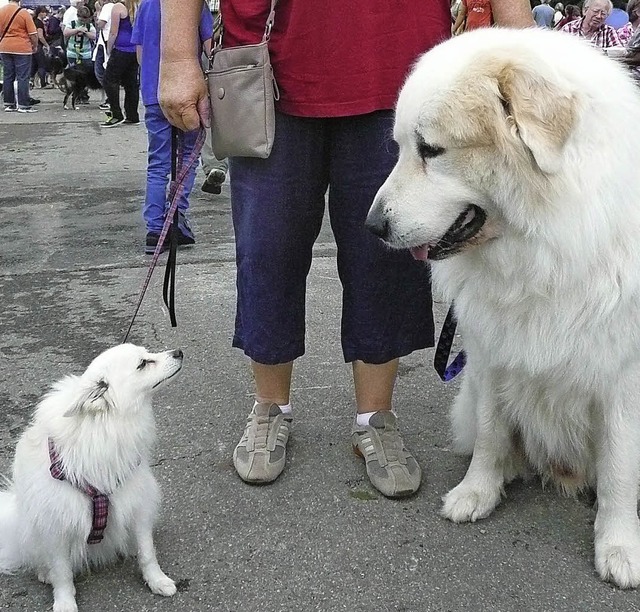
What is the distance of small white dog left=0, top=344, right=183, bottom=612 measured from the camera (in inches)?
81.0

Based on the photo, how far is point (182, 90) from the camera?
7.89ft

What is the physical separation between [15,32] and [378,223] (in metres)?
14.3

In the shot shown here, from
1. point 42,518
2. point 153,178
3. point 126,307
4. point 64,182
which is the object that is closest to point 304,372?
point 126,307

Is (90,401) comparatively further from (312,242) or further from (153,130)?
(153,130)

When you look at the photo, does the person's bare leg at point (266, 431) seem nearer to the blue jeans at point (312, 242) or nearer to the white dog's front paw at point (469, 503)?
the blue jeans at point (312, 242)

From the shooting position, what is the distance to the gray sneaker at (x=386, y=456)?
104 inches

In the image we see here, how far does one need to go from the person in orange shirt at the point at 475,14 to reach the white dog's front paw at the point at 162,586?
6.60ft

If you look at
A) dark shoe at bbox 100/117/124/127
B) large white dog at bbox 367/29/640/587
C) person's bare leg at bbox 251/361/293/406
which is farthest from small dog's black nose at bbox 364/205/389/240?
dark shoe at bbox 100/117/124/127

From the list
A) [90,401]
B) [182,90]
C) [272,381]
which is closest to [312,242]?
[272,381]

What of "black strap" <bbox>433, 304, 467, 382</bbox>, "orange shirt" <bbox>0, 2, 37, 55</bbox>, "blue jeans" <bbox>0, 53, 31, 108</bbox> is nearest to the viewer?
"black strap" <bbox>433, 304, 467, 382</bbox>

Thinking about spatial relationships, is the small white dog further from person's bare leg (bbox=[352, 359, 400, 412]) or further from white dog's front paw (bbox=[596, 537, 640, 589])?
white dog's front paw (bbox=[596, 537, 640, 589])

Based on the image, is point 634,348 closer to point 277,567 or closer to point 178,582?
point 277,567

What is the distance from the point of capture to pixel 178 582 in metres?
2.22

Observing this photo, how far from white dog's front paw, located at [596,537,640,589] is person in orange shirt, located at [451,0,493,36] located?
5.77 feet
